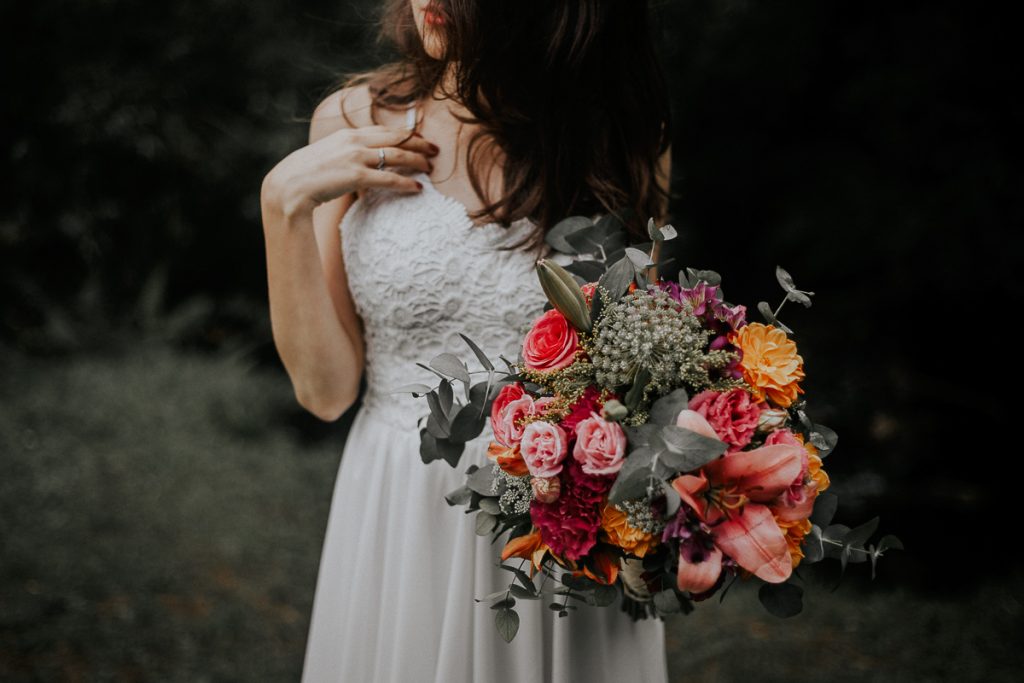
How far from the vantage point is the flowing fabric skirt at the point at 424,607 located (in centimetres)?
155

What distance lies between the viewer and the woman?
1.55 meters

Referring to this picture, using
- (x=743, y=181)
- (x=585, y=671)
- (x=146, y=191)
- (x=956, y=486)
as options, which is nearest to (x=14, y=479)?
(x=146, y=191)

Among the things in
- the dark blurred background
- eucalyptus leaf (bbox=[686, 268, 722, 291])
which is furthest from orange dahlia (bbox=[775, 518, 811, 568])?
the dark blurred background

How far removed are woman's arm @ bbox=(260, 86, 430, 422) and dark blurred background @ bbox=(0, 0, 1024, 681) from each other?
0.91m

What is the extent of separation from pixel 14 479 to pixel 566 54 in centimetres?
359

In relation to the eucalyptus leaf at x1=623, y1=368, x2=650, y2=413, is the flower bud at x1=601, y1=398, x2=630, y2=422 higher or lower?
lower

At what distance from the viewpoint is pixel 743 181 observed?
391 centimetres

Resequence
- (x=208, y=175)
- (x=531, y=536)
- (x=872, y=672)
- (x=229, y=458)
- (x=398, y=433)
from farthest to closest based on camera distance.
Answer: (x=208, y=175) → (x=229, y=458) → (x=872, y=672) → (x=398, y=433) → (x=531, y=536)

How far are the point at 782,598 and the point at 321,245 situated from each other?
1.13 metres

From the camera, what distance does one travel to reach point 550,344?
44.9 inches

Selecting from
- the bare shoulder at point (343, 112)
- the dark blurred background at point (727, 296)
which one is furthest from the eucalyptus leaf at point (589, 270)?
the dark blurred background at point (727, 296)

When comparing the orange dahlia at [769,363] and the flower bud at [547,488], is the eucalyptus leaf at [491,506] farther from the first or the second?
the orange dahlia at [769,363]

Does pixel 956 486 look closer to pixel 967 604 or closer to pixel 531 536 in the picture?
pixel 967 604

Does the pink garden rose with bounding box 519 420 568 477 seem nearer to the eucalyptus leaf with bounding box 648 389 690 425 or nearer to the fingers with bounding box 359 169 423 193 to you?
the eucalyptus leaf with bounding box 648 389 690 425
